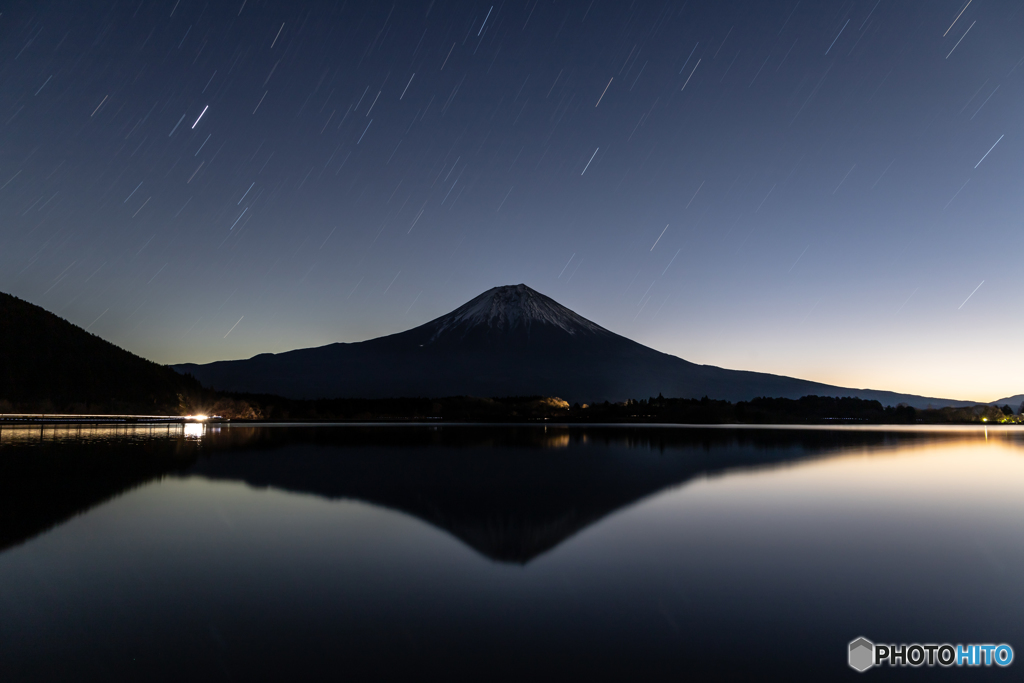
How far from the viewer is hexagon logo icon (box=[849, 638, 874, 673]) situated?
4.86m

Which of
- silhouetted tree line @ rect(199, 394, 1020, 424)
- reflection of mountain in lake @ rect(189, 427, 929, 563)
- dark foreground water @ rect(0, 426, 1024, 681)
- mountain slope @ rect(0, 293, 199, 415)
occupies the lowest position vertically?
silhouetted tree line @ rect(199, 394, 1020, 424)

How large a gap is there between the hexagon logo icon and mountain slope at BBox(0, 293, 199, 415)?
339 feet

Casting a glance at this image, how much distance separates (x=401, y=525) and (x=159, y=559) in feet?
11.6

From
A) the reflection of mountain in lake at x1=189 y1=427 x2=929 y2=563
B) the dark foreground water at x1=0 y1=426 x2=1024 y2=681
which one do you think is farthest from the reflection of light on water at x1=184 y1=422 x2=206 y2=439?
the dark foreground water at x1=0 y1=426 x2=1024 y2=681

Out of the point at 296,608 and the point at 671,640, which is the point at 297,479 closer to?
the point at 296,608

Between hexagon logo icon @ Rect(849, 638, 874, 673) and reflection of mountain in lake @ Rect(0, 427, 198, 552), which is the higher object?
hexagon logo icon @ Rect(849, 638, 874, 673)

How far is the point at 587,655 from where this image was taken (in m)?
4.87

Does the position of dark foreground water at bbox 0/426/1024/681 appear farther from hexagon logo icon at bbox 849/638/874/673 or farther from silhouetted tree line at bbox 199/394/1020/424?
silhouetted tree line at bbox 199/394/1020/424

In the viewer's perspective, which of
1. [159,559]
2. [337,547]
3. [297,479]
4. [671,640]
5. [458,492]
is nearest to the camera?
[671,640]

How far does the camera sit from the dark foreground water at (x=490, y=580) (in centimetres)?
480

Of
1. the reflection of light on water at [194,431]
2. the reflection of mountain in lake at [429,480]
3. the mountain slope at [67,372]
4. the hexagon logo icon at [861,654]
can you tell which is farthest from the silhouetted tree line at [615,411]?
A: the hexagon logo icon at [861,654]

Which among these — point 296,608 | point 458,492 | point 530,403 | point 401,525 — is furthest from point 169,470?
point 530,403

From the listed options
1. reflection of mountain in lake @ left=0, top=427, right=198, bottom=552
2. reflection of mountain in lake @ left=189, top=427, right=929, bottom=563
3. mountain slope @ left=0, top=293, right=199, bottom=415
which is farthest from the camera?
mountain slope @ left=0, top=293, right=199, bottom=415

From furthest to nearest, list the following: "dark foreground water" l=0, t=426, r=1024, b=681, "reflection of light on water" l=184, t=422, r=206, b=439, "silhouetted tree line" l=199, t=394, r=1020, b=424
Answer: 1. "silhouetted tree line" l=199, t=394, r=1020, b=424
2. "reflection of light on water" l=184, t=422, r=206, b=439
3. "dark foreground water" l=0, t=426, r=1024, b=681
